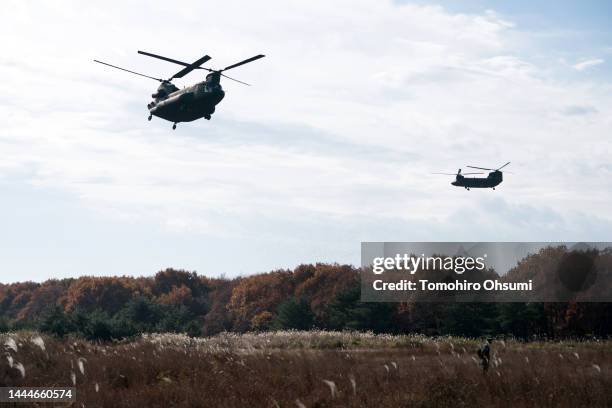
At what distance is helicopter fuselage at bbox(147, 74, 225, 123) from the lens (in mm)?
38031

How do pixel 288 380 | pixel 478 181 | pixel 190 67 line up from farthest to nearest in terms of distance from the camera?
pixel 478 181 → pixel 190 67 → pixel 288 380

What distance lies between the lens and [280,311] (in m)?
77.6

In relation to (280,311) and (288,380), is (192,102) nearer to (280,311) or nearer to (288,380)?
(288,380)

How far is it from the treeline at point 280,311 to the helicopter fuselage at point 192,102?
1559cm

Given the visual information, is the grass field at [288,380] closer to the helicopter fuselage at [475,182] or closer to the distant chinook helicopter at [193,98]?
the distant chinook helicopter at [193,98]

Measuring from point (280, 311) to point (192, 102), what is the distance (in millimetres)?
42341

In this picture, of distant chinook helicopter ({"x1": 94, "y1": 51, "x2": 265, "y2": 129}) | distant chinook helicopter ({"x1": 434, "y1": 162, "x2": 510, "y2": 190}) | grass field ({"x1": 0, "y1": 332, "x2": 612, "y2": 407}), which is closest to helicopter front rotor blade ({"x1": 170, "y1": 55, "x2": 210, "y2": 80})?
distant chinook helicopter ({"x1": 94, "y1": 51, "x2": 265, "y2": 129})

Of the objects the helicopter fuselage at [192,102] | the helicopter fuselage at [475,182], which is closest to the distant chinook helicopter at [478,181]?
the helicopter fuselage at [475,182]

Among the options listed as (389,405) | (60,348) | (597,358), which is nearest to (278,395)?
(389,405)

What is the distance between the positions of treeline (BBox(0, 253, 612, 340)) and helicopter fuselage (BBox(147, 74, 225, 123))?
51.2 feet

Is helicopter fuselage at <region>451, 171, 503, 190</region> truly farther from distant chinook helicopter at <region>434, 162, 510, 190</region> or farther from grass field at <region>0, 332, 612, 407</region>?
grass field at <region>0, 332, 612, 407</region>

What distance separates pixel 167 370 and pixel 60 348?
6.99 meters

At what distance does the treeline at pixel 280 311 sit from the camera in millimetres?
60094

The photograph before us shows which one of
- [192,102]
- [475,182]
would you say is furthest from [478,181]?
[192,102]
